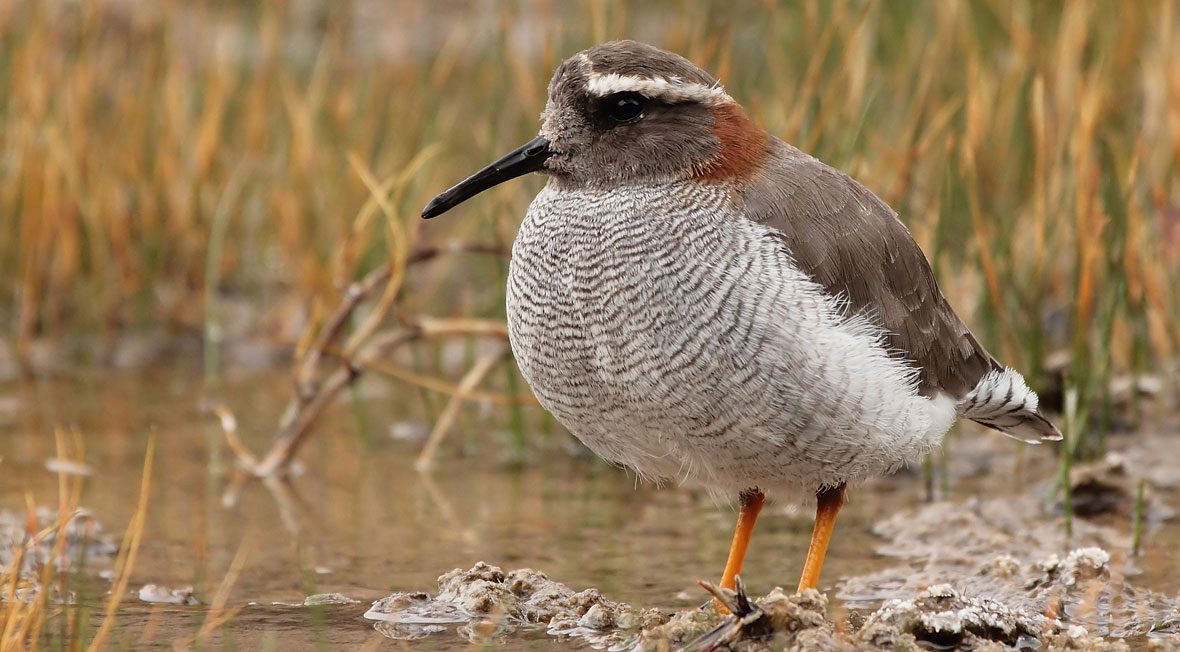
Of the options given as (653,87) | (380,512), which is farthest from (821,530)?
(380,512)

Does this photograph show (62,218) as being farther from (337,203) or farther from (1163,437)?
(1163,437)

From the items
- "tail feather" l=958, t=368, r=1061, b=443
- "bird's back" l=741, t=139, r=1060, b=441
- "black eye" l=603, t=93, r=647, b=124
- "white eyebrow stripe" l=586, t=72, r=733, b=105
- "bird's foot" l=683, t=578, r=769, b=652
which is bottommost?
"bird's foot" l=683, t=578, r=769, b=652

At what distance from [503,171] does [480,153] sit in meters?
4.92

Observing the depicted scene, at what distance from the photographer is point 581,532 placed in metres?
6.89

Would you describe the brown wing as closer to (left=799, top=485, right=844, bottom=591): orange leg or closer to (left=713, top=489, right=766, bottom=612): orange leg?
(left=799, top=485, right=844, bottom=591): orange leg

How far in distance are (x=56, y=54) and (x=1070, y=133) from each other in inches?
240

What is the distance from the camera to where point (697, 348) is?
5.11 meters

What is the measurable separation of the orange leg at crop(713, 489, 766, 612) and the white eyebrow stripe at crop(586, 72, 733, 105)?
56.2 inches

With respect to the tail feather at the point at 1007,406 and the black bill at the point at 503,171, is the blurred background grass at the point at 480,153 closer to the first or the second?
the tail feather at the point at 1007,406

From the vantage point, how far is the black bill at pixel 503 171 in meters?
5.57

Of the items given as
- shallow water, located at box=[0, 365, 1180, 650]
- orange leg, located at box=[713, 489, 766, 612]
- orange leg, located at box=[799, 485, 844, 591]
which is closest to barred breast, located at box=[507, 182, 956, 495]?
orange leg, located at box=[799, 485, 844, 591]

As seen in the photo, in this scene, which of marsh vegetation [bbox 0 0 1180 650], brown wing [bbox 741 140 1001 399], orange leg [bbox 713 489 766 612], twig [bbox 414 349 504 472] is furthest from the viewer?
twig [bbox 414 349 504 472]

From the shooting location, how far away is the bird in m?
5.14

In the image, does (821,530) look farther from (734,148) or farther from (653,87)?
(653,87)
